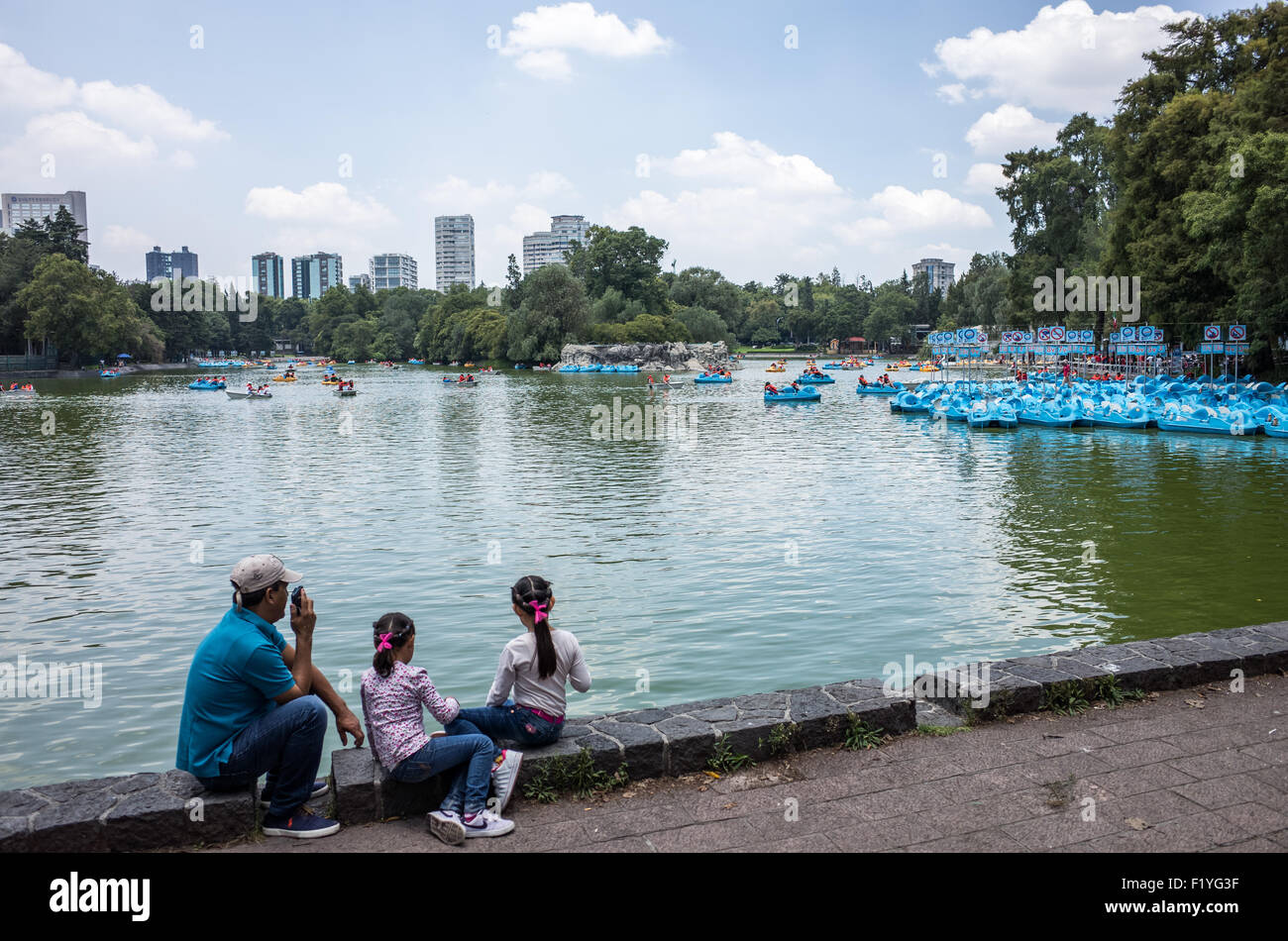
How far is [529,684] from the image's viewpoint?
567 cm

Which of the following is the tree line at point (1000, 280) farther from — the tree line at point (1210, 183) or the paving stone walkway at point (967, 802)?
the paving stone walkway at point (967, 802)

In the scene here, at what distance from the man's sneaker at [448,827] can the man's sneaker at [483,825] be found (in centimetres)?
5

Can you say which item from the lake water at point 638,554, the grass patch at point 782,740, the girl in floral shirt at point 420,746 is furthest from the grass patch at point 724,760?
the lake water at point 638,554

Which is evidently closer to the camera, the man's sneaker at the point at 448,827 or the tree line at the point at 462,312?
the man's sneaker at the point at 448,827

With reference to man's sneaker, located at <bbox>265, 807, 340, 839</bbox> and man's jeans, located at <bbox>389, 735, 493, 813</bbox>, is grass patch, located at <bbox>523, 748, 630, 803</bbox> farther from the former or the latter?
man's sneaker, located at <bbox>265, 807, 340, 839</bbox>

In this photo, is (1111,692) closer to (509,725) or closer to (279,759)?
(509,725)

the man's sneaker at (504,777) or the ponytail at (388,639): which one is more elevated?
the ponytail at (388,639)

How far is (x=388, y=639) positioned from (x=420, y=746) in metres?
0.61

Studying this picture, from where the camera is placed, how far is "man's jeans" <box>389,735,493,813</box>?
491 centimetres

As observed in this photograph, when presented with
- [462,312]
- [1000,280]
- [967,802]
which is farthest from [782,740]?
[462,312]

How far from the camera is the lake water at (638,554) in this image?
998 centimetres

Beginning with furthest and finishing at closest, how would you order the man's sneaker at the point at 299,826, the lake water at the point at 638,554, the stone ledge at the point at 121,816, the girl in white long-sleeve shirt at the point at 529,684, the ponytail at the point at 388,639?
the lake water at the point at 638,554 → the girl in white long-sleeve shirt at the point at 529,684 → the ponytail at the point at 388,639 → the man's sneaker at the point at 299,826 → the stone ledge at the point at 121,816

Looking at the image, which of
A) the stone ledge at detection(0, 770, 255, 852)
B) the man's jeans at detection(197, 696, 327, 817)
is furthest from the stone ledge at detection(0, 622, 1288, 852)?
the man's jeans at detection(197, 696, 327, 817)
